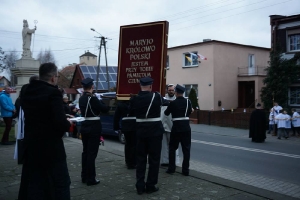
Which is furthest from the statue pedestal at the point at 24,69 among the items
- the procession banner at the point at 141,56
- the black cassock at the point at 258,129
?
the black cassock at the point at 258,129

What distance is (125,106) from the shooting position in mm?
7578

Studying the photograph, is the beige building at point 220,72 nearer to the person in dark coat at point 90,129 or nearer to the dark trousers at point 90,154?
the person in dark coat at point 90,129

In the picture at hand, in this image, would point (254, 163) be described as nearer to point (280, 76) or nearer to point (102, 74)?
point (280, 76)

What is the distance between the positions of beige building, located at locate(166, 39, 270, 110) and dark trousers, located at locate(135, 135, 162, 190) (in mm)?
23569

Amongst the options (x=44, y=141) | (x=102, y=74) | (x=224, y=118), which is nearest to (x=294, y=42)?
(x=224, y=118)

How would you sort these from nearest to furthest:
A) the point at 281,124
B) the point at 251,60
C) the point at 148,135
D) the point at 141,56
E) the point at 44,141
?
1. the point at 44,141
2. the point at 148,135
3. the point at 141,56
4. the point at 281,124
5. the point at 251,60

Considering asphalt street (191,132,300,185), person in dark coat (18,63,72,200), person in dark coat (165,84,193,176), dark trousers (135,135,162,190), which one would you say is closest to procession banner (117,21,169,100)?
person in dark coat (165,84,193,176)

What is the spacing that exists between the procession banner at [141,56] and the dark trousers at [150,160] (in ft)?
6.41

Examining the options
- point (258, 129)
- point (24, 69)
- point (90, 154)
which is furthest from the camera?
point (258, 129)

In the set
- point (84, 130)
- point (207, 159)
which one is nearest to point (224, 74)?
point (207, 159)

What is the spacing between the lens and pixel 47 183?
3848mm

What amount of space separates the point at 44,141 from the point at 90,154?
232 cm

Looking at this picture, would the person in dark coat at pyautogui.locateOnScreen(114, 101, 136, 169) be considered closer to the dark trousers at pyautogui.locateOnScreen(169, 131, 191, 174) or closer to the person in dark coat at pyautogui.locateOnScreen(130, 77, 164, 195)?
the dark trousers at pyautogui.locateOnScreen(169, 131, 191, 174)

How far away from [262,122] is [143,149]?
10794mm
